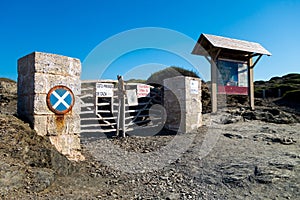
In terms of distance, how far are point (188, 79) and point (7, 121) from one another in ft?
20.0

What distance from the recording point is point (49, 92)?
537 centimetres

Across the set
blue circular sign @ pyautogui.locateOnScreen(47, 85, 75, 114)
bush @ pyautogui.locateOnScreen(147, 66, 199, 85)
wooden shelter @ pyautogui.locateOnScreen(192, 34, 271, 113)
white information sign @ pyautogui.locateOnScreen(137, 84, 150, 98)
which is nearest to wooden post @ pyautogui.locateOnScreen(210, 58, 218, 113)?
wooden shelter @ pyautogui.locateOnScreen(192, 34, 271, 113)

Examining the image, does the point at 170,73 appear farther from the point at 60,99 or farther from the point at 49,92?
the point at 49,92

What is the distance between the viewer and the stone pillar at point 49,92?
17.1ft

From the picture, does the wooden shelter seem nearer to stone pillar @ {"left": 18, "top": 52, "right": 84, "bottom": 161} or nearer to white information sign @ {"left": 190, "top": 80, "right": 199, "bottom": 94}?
white information sign @ {"left": 190, "top": 80, "right": 199, "bottom": 94}

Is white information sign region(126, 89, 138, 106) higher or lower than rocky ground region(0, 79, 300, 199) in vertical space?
higher

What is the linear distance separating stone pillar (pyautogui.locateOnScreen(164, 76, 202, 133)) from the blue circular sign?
4.39m

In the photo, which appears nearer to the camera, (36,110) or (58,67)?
(36,110)

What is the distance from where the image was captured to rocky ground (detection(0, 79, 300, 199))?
163 inches

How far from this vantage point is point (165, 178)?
513 cm

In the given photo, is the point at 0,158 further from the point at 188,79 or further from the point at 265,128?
the point at 265,128

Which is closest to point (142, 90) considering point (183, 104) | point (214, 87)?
point (183, 104)

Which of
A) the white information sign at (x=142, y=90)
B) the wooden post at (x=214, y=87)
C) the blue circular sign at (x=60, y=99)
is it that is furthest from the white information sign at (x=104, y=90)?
the wooden post at (x=214, y=87)

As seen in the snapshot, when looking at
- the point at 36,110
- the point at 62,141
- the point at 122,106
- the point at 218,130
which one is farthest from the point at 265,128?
the point at 36,110
